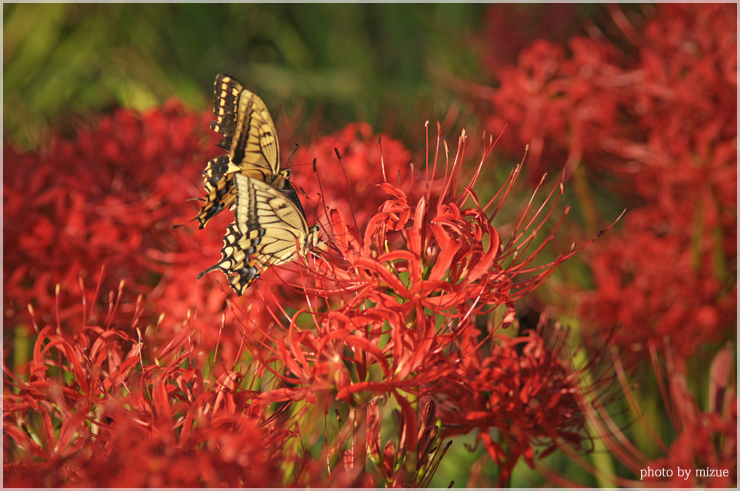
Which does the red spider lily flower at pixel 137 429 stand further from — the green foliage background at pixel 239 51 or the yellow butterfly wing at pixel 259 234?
the green foliage background at pixel 239 51

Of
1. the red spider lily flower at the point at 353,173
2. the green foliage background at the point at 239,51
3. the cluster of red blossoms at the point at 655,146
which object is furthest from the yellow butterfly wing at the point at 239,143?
the green foliage background at the point at 239,51

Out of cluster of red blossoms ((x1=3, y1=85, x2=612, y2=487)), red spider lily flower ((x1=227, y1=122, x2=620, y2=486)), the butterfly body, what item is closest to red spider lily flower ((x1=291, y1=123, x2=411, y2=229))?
cluster of red blossoms ((x1=3, y1=85, x2=612, y2=487))

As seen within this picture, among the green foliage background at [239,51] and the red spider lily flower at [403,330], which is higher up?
the green foliage background at [239,51]

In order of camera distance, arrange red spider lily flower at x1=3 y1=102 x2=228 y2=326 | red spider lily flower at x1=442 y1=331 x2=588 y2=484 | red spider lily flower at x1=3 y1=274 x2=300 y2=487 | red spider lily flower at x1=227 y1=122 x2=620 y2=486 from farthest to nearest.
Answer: red spider lily flower at x1=3 y1=102 x2=228 y2=326
red spider lily flower at x1=442 y1=331 x2=588 y2=484
red spider lily flower at x1=227 y1=122 x2=620 y2=486
red spider lily flower at x1=3 y1=274 x2=300 y2=487

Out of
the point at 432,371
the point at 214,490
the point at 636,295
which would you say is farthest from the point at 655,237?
the point at 214,490

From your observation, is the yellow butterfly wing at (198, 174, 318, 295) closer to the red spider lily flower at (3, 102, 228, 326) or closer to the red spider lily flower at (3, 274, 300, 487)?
the red spider lily flower at (3, 274, 300, 487)

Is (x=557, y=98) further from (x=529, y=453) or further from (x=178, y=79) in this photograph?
(x=178, y=79)

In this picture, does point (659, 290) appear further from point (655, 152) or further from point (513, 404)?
point (513, 404)
